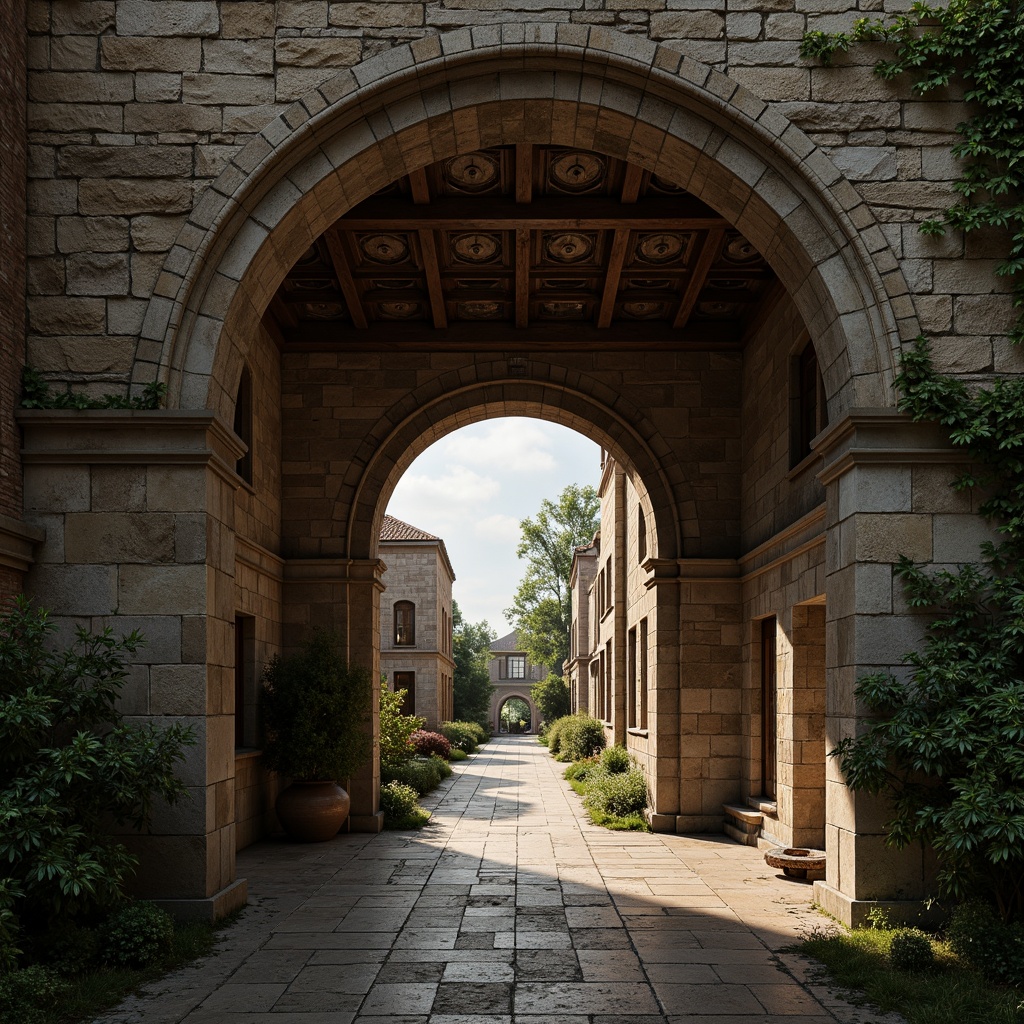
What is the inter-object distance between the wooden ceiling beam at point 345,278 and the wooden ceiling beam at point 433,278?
797 mm

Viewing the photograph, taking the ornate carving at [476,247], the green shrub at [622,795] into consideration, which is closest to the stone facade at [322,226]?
the ornate carving at [476,247]

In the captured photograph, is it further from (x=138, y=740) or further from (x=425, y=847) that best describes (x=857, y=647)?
(x=425, y=847)

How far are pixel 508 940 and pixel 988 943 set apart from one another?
2775 mm

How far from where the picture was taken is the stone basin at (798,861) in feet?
28.6

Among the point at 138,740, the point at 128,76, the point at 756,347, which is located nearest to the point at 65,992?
the point at 138,740

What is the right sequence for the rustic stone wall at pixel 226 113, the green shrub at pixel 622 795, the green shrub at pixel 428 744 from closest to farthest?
the rustic stone wall at pixel 226 113, the green shrub at pixel 622 795, the green shrub at pixel 428 744

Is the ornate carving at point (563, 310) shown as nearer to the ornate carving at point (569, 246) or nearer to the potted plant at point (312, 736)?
the ornate carving at point (569, 246)

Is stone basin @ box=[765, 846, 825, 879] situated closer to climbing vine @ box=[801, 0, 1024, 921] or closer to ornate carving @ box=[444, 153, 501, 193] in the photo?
climbing vine @ box=[801, 0, 1024, 921]

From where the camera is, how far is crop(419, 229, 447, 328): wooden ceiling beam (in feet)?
34.8

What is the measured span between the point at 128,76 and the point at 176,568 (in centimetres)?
337

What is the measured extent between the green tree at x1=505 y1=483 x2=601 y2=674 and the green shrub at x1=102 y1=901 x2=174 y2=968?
4034cm

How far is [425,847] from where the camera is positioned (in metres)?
11.1

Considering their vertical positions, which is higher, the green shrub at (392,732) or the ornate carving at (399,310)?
the ornate carving at (399,310)

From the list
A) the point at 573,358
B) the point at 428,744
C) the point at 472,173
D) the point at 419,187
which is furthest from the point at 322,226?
the point at 428,744
